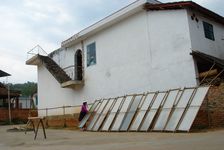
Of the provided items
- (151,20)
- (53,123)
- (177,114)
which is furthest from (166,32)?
(53,123)

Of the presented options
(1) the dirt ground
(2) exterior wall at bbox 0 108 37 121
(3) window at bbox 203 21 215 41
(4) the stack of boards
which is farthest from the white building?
(2) exterior wall at bbox 0 108 37 121

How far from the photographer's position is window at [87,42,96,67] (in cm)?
1758

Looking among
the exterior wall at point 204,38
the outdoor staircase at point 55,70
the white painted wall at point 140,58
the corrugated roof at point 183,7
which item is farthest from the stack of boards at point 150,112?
the outdoor staircase at point 55,70

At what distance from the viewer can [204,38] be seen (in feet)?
45.3

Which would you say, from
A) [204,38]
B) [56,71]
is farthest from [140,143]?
[56,71]

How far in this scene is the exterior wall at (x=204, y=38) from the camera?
1302 centimetres

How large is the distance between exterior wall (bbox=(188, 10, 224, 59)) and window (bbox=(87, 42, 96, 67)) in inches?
266

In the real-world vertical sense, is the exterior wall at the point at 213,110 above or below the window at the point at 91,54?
below

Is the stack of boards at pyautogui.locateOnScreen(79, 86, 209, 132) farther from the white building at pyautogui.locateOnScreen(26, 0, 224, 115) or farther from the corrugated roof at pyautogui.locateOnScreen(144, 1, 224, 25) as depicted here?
the corrugated roof at pyautogui.locateOnScreen(144, 1, 224, 25)

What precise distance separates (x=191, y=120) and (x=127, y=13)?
7703 mm

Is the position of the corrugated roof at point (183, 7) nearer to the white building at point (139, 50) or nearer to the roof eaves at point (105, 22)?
the white building at point (139, 50)

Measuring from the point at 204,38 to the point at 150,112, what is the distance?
5286 mm

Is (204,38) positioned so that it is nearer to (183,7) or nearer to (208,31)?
(208,31)

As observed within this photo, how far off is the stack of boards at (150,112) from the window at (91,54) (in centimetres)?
413
